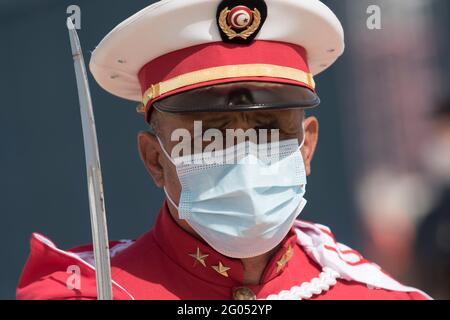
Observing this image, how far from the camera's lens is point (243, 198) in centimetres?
256

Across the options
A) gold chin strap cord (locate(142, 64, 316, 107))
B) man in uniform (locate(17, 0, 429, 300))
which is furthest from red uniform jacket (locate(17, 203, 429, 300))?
gold chin strap cord (locate(142, 64, 316, 107))

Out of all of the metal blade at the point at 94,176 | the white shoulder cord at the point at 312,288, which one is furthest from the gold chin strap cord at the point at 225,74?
the white shoulder cord at the point at 312,288

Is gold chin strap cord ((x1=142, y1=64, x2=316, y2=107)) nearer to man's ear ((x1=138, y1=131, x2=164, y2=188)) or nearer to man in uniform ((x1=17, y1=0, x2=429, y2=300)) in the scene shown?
man in uniform ((x1=17, y1=0, x2=429, y2=300))

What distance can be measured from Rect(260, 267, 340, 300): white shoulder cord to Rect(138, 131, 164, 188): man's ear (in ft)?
1.45

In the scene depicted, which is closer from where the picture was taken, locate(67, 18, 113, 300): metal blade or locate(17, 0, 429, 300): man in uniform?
locate(67, 18, 113, 300): metal blade

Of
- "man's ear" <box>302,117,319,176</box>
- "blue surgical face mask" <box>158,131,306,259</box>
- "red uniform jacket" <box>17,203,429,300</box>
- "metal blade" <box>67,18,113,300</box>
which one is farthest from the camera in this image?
"man's ear" <box>302,117,319,176</box>

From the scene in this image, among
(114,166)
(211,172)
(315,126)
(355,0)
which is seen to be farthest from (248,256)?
(355,0)

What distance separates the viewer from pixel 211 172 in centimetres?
258

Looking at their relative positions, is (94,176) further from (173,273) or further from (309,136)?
(309,136)

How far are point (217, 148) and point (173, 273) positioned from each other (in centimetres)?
38

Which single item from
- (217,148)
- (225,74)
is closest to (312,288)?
(217,148)

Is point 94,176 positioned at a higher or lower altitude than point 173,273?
higher

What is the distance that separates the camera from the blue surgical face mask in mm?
2549

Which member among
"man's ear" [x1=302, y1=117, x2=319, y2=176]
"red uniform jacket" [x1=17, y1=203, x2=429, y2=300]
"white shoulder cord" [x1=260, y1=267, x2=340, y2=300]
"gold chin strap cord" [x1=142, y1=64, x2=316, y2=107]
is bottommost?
"white shoulder cord" [x1=260, y1=267, x2=340, y2=300]
